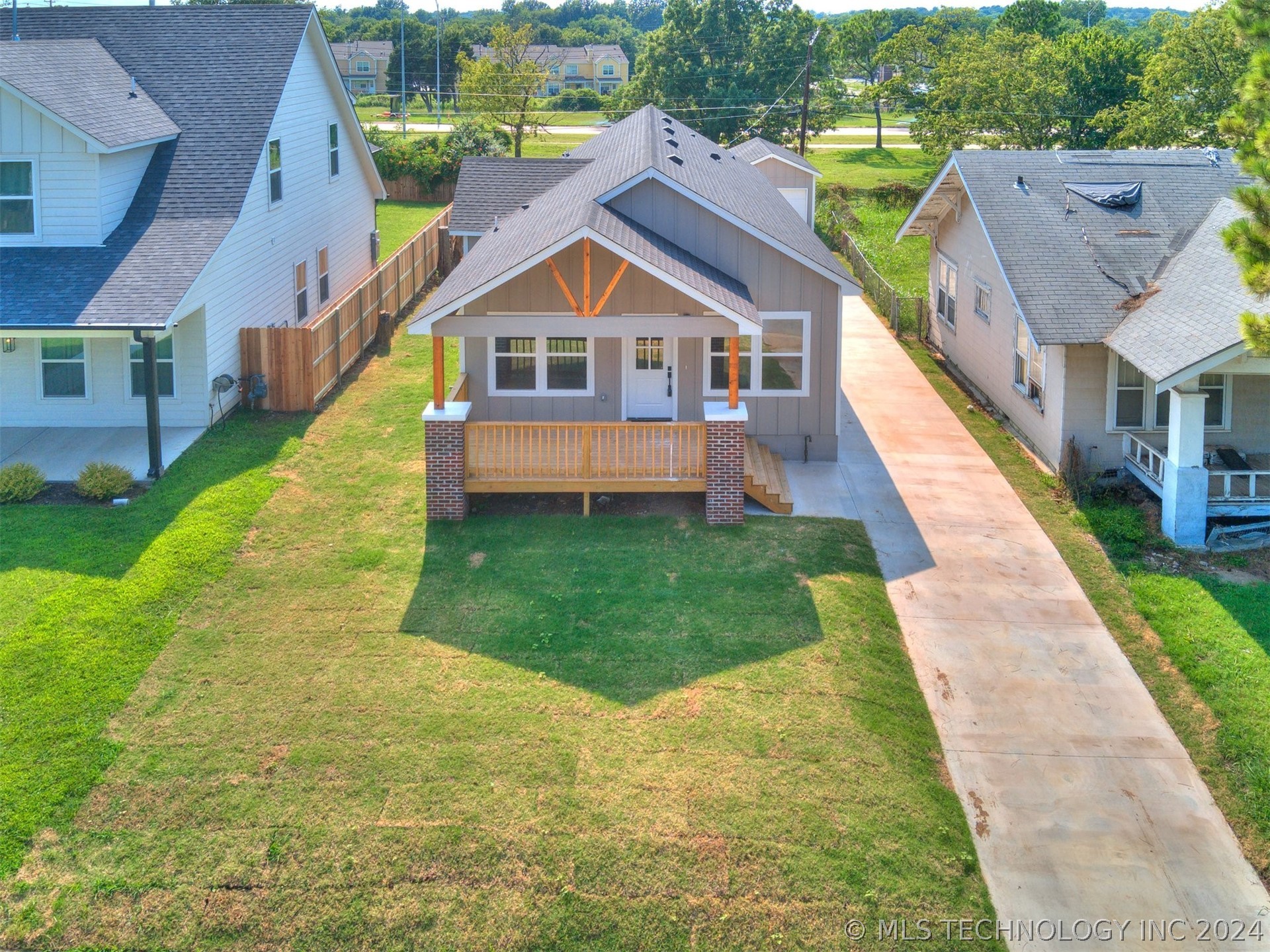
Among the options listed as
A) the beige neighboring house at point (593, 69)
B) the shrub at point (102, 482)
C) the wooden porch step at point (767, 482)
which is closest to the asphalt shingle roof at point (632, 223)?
the wooden porch step at point (767, 482)

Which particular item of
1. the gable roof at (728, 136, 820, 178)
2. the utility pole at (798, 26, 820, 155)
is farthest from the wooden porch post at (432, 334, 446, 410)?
the utility pole at (798, 26, 820, 155)

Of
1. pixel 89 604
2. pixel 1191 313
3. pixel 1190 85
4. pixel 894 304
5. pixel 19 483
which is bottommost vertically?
pixel 89 604

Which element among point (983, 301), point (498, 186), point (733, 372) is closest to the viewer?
point (733, 372)

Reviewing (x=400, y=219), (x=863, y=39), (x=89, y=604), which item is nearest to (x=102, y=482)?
(x=89, y=604)

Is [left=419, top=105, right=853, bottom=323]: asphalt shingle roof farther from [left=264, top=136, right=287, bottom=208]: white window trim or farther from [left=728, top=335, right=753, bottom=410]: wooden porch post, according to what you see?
[left=264, top=136, right=287, bottom=208]: white window trim

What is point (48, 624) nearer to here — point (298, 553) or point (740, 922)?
point (298, 553)

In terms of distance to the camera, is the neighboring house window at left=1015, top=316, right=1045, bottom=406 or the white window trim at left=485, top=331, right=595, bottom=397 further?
the neighboring house window at left=1015, top=316, right=1045, bottom=406

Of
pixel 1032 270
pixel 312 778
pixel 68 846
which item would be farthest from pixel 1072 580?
pixel 68 846

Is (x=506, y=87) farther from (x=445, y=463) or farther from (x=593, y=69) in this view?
(x=593, y=69)
